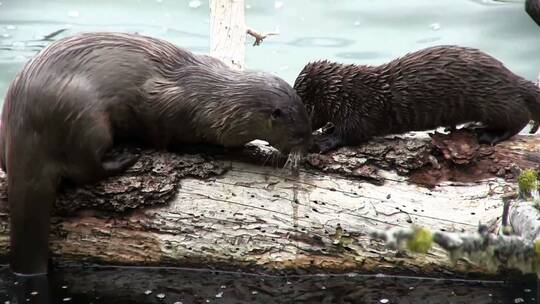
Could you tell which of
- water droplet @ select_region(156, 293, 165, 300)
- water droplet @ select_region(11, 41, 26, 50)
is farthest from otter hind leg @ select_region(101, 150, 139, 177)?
water droplet @ select_region(11, 41, 26, 50)

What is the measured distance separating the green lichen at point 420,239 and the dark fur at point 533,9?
4.88 metres

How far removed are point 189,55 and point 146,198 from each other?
1.94 ft

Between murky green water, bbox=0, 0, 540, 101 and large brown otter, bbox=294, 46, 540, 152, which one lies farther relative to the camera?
murky green water, bbox=0, 0, 540, 101

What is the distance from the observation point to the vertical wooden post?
4.54 meters

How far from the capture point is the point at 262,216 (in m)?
3.32

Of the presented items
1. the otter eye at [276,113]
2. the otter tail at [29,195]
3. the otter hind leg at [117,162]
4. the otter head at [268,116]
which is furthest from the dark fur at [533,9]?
the otter tail at [29,195]

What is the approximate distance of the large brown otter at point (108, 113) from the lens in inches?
125

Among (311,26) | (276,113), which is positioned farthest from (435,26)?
(276,113)

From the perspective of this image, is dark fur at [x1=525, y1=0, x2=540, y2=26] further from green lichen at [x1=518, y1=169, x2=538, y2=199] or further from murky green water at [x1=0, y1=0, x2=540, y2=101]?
green lichen at [x1=518, y1=169, x2=538, y2=199]

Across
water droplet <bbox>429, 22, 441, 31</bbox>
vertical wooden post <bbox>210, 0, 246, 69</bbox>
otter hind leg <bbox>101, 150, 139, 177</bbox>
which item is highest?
vertical wooden post <bbox>210, 0, 246, 69</bbox>

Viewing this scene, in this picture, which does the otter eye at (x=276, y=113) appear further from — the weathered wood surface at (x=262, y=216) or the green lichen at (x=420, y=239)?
the green lichen at (x=420, y=239)

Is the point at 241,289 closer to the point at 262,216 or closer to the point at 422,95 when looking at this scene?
the point at 262,216

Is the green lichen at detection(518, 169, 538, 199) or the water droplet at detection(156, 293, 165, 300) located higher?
the green lichen at detection(518, 169, 538, 199)

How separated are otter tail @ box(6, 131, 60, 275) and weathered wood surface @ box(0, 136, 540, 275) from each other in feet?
0.28
